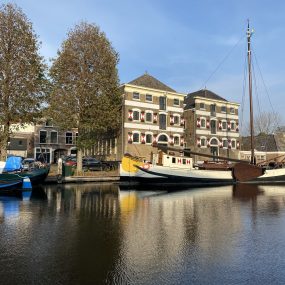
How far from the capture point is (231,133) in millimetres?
58938

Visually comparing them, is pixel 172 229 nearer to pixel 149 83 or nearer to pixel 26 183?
pixel 26 183

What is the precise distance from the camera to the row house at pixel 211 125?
181 ft

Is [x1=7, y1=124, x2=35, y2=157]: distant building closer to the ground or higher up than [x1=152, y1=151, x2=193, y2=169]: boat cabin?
higher up

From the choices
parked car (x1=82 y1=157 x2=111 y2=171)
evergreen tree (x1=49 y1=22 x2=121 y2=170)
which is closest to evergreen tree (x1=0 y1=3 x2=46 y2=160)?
evergreen tree (x1=49 y1=22 x2=121 y2=170)

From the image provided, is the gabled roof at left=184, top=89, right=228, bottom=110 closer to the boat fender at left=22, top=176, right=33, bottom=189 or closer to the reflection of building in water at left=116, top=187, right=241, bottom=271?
the boat fender at left=22, top=176, right=33, bottom=189

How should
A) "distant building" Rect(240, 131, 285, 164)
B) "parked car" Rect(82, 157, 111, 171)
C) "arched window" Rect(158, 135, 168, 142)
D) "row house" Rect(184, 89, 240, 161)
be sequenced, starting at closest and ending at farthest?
"parked car" Rect(82, 157, 111, 171) < "arched window" Rect(158, 135, 168, 142) < "row house" Rect(184, 89, 240, 161) < "distant building" Rect(240, 131, 285, 164)

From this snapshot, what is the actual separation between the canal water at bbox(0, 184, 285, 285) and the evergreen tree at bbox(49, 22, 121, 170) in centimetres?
2041

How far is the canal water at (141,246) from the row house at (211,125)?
128 feet

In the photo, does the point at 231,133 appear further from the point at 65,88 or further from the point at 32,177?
the point at 32,177

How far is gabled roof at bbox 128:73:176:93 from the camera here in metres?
50.2

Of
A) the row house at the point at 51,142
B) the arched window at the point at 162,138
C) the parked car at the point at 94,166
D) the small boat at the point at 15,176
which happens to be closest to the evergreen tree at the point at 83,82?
the parked car at the point at 94,166

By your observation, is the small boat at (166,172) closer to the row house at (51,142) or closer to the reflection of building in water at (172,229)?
the reflection of building in water at (172,229)

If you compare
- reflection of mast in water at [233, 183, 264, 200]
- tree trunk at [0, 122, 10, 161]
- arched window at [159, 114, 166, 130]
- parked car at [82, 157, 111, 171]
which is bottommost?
reflection of mast in water at [233, 183, 264, 200]

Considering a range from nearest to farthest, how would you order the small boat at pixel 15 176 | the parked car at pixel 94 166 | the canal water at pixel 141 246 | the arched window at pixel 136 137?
1. the canal water at pixel 141 246
2. the small boat at pixel 15 176
3. the parked car at pixel 94 166
4. the arched window at pixel 136 137
